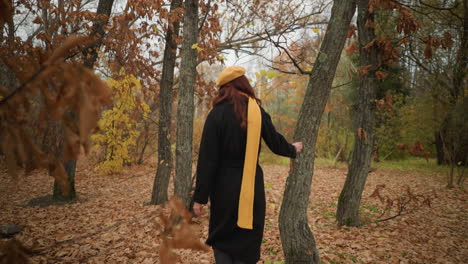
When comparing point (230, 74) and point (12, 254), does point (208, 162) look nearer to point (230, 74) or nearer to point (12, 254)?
point (230, 74)

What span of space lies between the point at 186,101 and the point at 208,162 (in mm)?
2525

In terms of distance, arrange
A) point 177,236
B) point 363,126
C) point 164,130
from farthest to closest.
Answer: point 164,130
point 363,126
point 177,236

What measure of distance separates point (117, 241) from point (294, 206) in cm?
284

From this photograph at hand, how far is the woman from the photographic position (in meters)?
2.02

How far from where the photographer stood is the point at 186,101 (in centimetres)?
434

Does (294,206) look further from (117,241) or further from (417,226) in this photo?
(417,226)

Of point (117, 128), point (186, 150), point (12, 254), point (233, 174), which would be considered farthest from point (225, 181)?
point (117, 128)

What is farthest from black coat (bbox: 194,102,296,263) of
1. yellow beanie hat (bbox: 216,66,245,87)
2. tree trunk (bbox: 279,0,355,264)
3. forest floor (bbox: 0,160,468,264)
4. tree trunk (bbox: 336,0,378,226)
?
tree trunk (bbox: 336,0,378,226)

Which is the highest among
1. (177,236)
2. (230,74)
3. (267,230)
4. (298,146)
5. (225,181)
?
(230,74)

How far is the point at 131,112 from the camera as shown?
35.4 feet

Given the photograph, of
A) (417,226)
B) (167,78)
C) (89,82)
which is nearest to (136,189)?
(167,78)

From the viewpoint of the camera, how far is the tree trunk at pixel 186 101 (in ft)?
13.9

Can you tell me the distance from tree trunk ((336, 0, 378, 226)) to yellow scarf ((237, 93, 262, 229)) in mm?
2978

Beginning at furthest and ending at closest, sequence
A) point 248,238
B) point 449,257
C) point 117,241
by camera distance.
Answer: point 117,241
point 449,257
point 248,238
